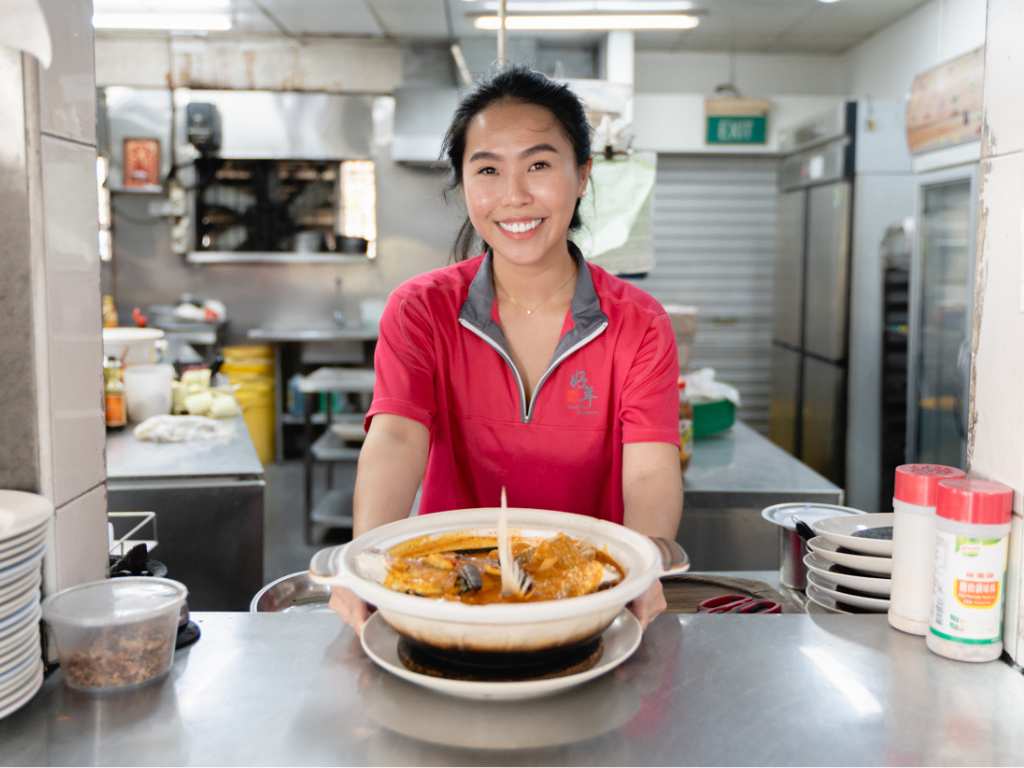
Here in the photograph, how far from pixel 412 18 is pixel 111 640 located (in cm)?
680

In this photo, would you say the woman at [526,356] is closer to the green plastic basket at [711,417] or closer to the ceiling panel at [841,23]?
the green plastic basket at [711,417]

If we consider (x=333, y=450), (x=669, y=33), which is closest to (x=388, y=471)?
(x=333, y=450)

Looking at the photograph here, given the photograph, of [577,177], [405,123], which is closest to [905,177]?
[405,123]

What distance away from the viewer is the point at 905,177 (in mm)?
5633

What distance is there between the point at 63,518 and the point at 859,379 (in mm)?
5492

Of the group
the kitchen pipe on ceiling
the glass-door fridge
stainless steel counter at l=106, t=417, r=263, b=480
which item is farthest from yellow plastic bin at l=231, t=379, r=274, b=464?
the kitchen pipe on ceiling

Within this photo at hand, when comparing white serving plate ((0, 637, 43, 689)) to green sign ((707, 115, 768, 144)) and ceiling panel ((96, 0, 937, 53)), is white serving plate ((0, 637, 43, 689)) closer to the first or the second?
ceiling panel ((96, 0, 937, 53))

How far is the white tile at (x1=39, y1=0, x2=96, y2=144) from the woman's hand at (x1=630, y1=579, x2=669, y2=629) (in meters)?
0.95

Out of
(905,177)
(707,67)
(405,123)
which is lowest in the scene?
(905,177)

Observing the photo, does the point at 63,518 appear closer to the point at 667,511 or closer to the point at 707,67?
the point at 667,511

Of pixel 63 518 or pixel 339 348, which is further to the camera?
pixel 339 348

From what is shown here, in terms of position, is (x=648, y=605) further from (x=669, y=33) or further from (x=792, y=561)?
(x=669, y=33)

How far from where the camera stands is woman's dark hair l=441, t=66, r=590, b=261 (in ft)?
6.35

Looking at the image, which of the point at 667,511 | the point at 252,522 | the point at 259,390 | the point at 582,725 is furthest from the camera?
the point at 259,390
